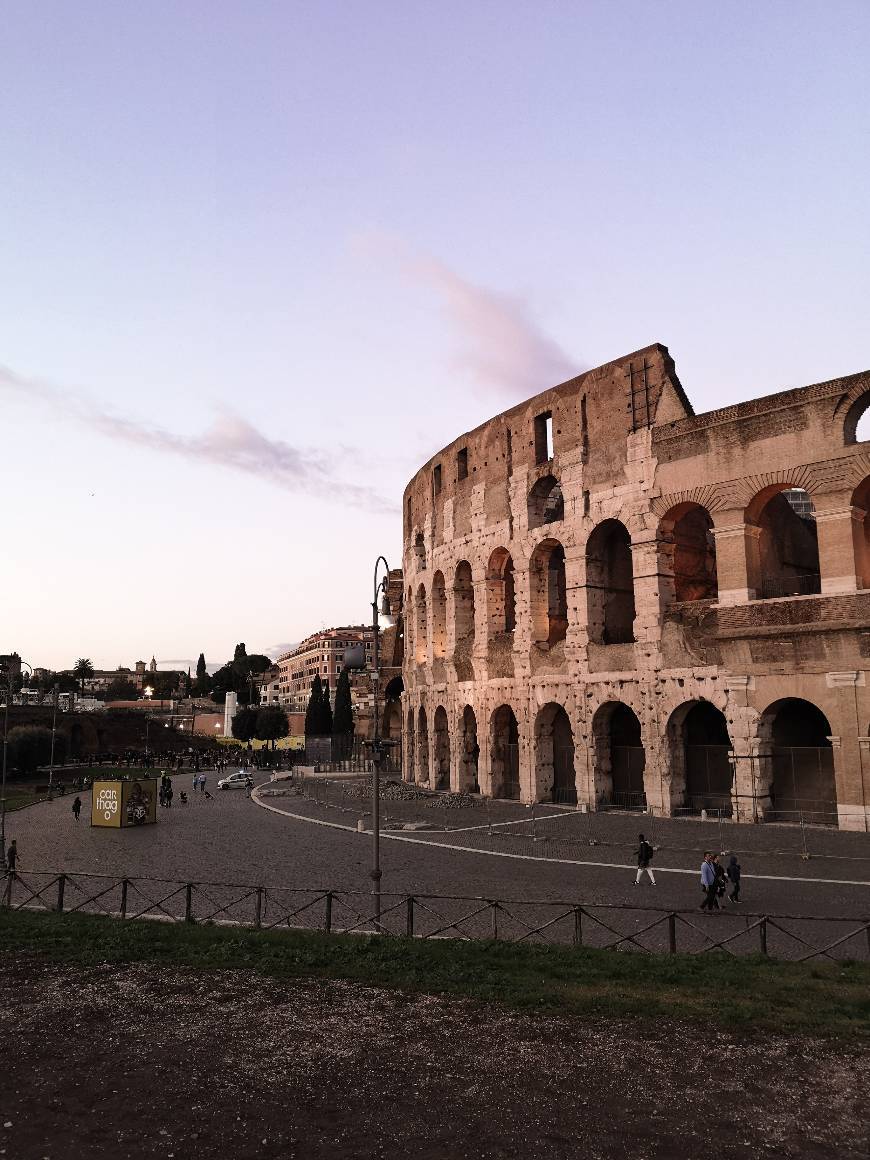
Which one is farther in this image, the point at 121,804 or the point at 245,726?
the point at 245,726

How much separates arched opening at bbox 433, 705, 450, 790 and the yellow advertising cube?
1479 cm

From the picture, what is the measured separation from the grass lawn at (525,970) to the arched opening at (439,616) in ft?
99.1

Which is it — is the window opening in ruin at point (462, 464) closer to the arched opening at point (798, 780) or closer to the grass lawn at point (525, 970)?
the arched opening at point (798, 780)

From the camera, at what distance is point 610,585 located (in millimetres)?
35094

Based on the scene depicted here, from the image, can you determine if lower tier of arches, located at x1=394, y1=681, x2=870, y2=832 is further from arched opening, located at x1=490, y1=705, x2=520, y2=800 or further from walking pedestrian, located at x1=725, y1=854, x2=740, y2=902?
walking pedestrian, located at x1=725, y1=854, x2=740, y2=902

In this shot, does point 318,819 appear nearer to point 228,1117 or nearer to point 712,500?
point 712,500

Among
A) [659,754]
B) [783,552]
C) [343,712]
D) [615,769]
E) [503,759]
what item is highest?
[783,552]

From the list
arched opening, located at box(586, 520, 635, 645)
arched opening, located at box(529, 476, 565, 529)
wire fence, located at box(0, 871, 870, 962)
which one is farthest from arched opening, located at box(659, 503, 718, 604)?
wire fence, located at box(0, 871, 870, 962)

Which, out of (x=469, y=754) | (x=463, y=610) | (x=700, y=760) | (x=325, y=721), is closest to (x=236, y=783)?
(x=469, y=754)

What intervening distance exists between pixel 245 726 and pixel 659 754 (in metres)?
90.1

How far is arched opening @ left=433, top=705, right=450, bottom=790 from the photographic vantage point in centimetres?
4350

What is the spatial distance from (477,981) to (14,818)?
110 feet

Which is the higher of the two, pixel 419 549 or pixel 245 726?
pixel 419 549

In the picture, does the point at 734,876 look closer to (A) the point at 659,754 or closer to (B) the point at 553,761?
(A) the point at 659,754
